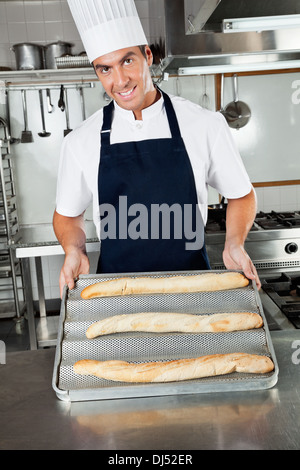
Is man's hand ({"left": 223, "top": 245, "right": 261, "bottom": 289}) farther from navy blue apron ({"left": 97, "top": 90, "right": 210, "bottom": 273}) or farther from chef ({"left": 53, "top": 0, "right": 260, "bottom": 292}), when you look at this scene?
navy blue apron ({"left": 97, "top": 90, "right": 210, "bottom": 273})

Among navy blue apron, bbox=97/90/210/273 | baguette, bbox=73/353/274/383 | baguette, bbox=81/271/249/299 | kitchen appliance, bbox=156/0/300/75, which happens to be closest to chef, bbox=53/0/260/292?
navy blue apron, bbox=97/90/210/273

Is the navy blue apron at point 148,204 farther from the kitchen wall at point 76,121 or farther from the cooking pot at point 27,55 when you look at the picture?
the kitchen wall at point 76,121

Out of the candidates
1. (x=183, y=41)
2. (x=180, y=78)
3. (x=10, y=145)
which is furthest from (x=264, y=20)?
(x=10, y=145)

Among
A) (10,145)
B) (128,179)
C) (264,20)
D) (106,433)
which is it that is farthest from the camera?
(10,145)

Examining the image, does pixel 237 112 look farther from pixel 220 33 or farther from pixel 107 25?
pixel 107 25

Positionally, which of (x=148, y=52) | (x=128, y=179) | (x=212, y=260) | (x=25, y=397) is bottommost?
(x=212, y=260)

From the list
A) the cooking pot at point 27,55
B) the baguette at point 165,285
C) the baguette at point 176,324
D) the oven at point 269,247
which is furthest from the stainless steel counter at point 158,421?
the cooking pot at point 27,55

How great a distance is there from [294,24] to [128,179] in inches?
33.7

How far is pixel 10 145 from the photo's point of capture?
504 cm

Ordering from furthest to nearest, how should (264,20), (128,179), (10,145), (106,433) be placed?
1. (10,145)
2. (128,179)
3. (264,20)
4. (106,433)

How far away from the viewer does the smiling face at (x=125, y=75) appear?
73.9 inches

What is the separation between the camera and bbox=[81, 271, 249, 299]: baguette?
1.47 meters

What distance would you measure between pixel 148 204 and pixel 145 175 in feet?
0.41

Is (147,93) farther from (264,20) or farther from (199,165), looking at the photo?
(264,20)
